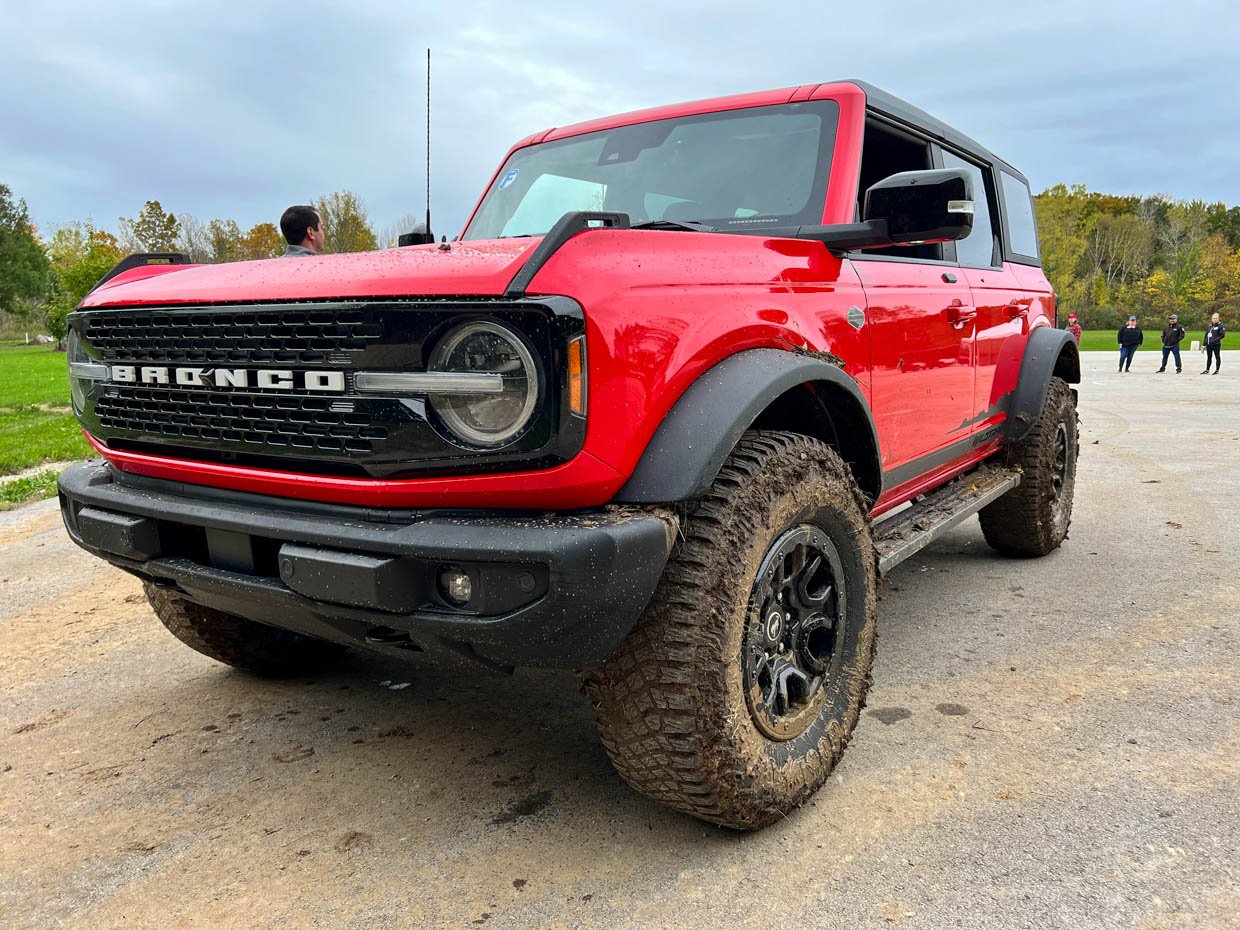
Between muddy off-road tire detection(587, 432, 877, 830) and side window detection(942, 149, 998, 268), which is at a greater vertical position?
side window detection(942, 149, 998, 268)

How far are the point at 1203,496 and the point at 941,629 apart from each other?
3.86 m

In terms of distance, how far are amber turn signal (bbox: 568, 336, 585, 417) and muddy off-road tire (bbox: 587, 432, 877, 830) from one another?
41 cm

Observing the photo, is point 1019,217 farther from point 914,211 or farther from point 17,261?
point 17,261

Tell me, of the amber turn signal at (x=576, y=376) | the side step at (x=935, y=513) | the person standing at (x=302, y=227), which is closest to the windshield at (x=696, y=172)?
the side step at (x=935, y=513)

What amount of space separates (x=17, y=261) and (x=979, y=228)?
221 feet

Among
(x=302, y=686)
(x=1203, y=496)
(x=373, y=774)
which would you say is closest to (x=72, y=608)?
(x=302, y=686)

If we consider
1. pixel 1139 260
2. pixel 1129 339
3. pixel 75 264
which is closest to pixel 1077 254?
pixel 1139 260

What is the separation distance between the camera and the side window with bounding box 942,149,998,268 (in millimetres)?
3893

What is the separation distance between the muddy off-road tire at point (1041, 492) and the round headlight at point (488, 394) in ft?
11.6

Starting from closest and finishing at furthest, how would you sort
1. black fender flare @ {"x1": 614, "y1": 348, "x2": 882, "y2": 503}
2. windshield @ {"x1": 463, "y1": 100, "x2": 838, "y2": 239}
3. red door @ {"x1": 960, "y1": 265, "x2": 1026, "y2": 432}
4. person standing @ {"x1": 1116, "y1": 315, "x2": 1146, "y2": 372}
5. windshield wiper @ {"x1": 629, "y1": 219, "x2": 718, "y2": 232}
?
black fender flare @ {"x1": 614, "y1": 348, "x2": 882, "y2": 503} < windshield wiper @ {"x1": 629, "y1": 219, "x2": 718, "y2": 232} < windshield @ {"x1": 463, "y1": 100, "x2": 838, "y2": 239} < red door @ {"x1": 960, "y1": 265, "x2": 1026, "y2": 432} < person standing @ {"x1": 1116, "y1": 315, "x2": 1146, "y2": 372}

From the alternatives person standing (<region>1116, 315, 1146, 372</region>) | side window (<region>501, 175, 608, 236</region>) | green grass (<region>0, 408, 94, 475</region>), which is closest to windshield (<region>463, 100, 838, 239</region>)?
side window (<region>501, 175, 608, 236</region>)

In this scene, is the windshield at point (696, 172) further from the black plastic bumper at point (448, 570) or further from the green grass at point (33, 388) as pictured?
the green grass at point (33, 388)

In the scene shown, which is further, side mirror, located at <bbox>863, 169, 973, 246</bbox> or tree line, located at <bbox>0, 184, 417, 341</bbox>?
tree line, located at <bbox>0, 184, 417, 341</bbox>

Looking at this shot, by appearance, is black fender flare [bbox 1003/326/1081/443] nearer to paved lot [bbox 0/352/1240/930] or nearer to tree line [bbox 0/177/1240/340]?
paved lot [bbox 0/352/1240/930]
